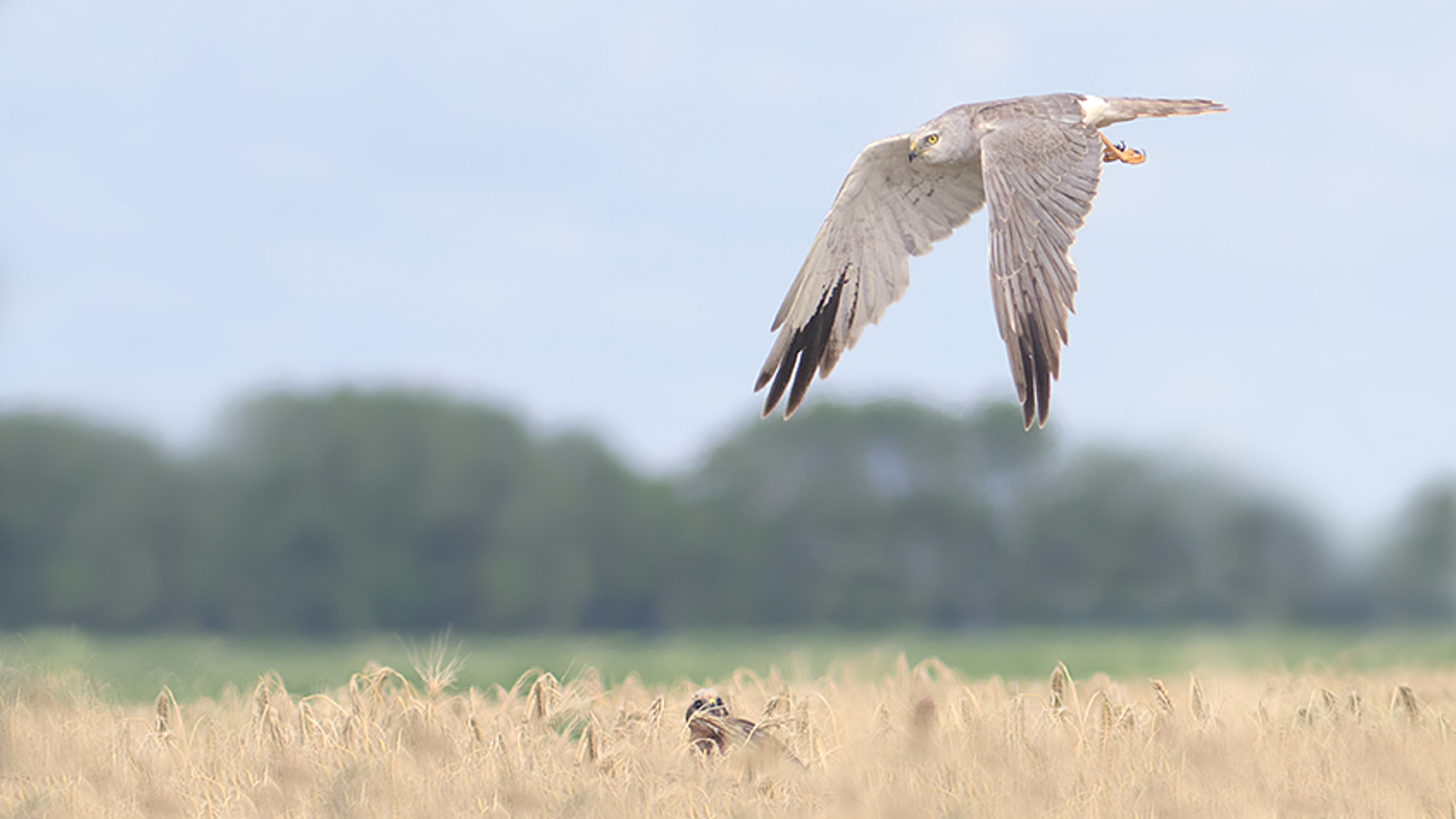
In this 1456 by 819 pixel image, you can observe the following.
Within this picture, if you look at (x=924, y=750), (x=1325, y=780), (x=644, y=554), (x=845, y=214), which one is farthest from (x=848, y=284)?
(x=644, y=554)

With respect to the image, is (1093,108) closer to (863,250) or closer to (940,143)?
(940,143)

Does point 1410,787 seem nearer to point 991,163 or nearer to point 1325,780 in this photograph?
point 1325,780

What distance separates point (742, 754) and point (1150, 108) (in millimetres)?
4780

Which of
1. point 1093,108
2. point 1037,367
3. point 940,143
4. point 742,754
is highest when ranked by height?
point 1093,108

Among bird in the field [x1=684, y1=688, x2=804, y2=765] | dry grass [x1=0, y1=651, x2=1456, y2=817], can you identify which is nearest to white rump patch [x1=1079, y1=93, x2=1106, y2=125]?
dry grass [x1=0, y1=651, x2=1456, y2=817]

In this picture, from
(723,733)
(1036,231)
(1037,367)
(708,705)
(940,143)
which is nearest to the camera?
(723,733)

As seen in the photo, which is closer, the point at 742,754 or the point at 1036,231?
the point at 742,754

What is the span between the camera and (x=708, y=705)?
4.52 meters

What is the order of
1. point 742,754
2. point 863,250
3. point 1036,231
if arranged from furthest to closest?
point 863,250
point 1036,231
point 742,754

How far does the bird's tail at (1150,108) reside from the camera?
6.88 metres

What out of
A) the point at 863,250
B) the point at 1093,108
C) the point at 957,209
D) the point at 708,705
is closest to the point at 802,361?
the point at 863,250

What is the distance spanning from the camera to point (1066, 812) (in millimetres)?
3572

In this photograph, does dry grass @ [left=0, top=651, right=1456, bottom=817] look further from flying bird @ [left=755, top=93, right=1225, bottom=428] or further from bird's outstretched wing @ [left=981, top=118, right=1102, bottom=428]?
flying bird @ [left=755, top=93, right=1225, bottom=428]

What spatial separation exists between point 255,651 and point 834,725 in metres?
12.7
